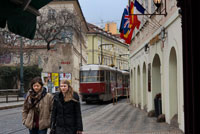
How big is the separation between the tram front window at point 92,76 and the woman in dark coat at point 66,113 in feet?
78.3

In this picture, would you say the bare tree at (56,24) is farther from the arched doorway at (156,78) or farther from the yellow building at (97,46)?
the yellow building at (97,46)

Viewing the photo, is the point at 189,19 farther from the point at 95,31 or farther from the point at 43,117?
the point at 95,31

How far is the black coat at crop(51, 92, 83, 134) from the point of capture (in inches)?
233

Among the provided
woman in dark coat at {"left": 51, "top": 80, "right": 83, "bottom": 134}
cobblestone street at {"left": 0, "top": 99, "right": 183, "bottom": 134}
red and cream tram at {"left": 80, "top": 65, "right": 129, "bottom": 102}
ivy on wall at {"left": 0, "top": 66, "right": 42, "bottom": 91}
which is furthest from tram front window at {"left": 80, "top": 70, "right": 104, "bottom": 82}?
woman in dark coat at {"left": 51, "top": 80, "right": 83, "bottom": 134}

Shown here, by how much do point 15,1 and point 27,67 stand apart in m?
44.1

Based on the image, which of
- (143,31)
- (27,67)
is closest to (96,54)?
(27,67)

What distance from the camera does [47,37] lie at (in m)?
46.4

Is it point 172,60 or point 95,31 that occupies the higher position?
point 95,31

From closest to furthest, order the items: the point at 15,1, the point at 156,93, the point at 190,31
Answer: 1. the point at 190,31
2. the point at 15,1
3. the point at 156,93

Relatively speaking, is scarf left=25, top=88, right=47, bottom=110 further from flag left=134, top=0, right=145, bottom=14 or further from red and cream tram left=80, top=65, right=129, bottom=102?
red and cream tram left=80, top=65, right=129, bottom=102

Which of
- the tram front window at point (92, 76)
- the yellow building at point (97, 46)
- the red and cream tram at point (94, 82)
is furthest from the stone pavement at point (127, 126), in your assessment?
the yellow building at point (97, 46)

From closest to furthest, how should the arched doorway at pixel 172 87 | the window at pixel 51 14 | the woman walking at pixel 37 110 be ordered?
the woman walking at pixel 37 110 < the arched doorway at pixel 172 87 < the window at pixel 51 14

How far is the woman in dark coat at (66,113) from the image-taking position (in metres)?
5.93

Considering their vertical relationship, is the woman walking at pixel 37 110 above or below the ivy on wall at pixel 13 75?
below
